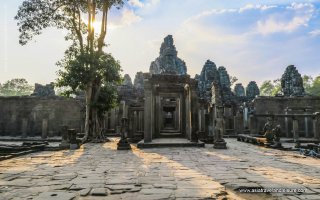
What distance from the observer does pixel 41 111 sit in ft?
79.9

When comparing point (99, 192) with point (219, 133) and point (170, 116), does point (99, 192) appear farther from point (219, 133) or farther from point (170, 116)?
point (170, 116)

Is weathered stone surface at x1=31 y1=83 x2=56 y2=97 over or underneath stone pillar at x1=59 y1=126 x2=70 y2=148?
Result: over

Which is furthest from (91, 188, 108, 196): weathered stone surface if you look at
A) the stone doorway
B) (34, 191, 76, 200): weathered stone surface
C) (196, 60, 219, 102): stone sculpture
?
(196, 60, 219, 102): stone sculpture

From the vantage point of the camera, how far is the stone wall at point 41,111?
2405 centimetres

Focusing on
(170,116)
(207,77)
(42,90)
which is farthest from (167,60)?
(42,90)

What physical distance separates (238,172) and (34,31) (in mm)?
16298


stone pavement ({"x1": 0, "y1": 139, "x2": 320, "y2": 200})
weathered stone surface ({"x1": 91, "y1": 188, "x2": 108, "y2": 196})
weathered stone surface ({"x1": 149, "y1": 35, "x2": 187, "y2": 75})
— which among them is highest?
weathered stone surface ({"x1": 149, "y1": 35, "x2": 187, "y2": 75})

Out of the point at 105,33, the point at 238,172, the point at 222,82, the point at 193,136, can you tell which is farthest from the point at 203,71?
the point at 238,172

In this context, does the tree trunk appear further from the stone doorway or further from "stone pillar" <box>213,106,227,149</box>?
"stone pillar" <box>213,106,227,149</box>

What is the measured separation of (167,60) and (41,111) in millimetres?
19975

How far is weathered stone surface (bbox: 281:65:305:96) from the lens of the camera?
2789cm

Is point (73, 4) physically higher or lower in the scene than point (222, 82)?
higher

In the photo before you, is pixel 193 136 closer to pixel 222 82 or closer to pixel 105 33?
pixel 105 33

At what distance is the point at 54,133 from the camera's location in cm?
2384
